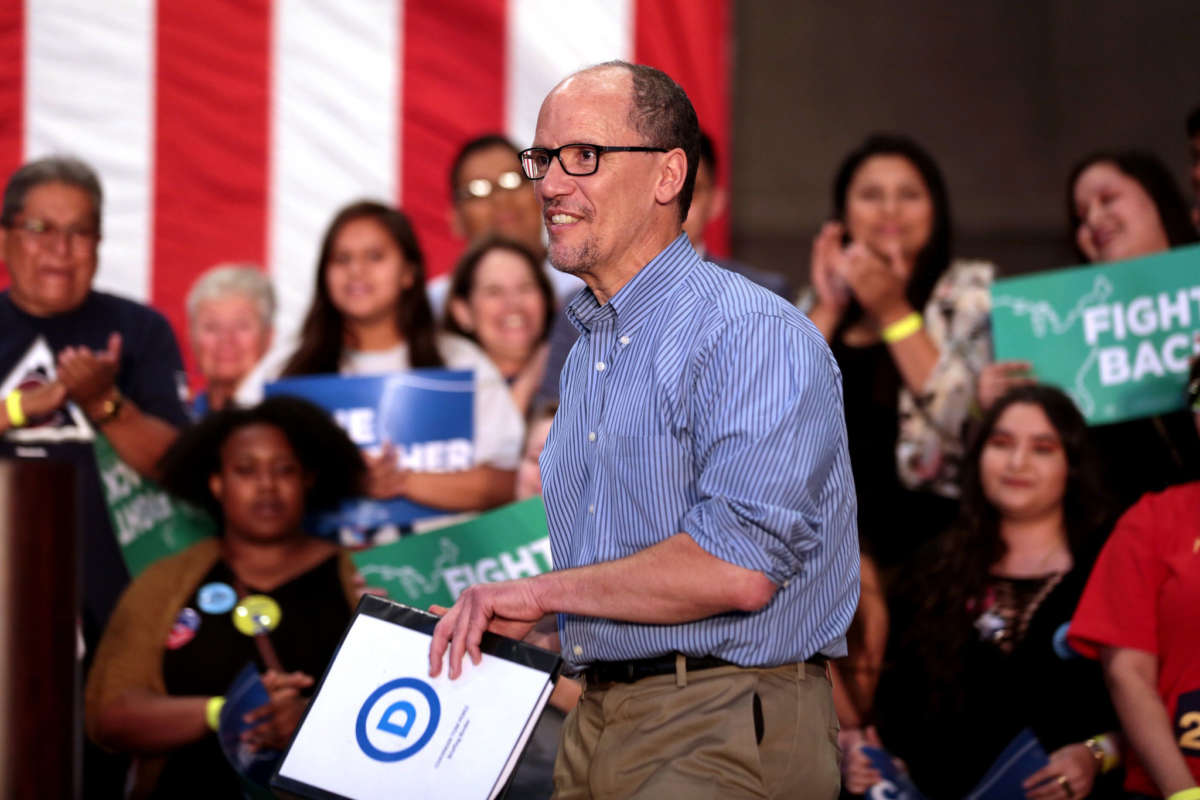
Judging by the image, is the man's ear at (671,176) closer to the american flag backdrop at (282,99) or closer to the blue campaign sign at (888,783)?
the blue campaign sign at (888,783)

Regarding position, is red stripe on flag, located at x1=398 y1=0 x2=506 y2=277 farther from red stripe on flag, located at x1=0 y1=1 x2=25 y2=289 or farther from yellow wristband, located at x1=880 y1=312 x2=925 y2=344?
yellow wristband, located at x1=880 y1=312 x2=925 y2=344

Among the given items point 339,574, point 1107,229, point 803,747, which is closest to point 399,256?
point 339,574

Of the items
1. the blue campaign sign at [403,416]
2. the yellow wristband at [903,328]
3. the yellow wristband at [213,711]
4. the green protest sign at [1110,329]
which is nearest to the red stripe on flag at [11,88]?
the blue campaign sign at [403,416]

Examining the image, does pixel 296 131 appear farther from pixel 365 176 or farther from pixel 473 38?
pixel 473 38

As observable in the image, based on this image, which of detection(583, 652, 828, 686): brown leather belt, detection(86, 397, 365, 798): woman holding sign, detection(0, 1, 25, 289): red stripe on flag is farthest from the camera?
detection(0, 1, 25, 289): red stripe on flag

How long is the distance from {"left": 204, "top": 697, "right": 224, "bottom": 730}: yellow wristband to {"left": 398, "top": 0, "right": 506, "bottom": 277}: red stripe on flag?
2135 millimetres

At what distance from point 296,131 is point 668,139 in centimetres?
335

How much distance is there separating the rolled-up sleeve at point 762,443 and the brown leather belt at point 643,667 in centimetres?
17

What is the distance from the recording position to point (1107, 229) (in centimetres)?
407

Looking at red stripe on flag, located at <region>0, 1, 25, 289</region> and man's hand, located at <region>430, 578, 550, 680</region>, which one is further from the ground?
red stripe on flag, located at <region>0, 1, 25, 289</region>

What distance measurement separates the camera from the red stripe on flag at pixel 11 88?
5.05 meters

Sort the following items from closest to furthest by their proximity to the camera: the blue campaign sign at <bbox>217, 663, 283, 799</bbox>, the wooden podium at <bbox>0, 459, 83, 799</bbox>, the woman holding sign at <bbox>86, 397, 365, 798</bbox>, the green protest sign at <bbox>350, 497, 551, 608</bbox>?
the wooden podium at <bbox>0, 459, 83, 799</bbox> < the blue campaign sign at <bbox>217, 663, 283, 799</bbox> < the green protest sign at <bbox>350, 497, 551, 608</bbox> < the woman holding sign at <bbox>86, 397, 365, 798</bbox>

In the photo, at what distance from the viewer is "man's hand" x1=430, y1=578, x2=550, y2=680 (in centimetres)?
200

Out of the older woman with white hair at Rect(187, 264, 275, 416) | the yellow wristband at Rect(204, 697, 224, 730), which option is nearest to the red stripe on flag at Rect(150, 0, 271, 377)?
the older woman with white hair at Rect(187, 264, 275, 416)
